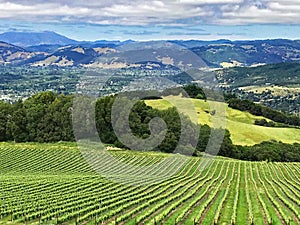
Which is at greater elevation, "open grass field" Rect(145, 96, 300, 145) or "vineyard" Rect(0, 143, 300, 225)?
"vineyard" Rect(0, 143, 300, 225)

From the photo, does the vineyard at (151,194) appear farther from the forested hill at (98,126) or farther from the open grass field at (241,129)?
the open grass field at (241,129)

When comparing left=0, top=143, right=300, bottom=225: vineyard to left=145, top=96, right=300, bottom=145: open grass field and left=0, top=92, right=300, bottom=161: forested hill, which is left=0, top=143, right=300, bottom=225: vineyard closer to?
left=0, top=92, right=300, bottom=161: forested hill

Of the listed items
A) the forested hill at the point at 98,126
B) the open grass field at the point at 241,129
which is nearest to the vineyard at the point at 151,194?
the forested hill at the point at 98,126

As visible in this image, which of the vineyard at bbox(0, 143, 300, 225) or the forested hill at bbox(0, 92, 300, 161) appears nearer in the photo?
the vineyard at bbox(0, 143, 300, 225)

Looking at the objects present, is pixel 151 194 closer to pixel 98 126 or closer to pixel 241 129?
pixel 98 126

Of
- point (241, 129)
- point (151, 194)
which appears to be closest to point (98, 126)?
point (241, 129)

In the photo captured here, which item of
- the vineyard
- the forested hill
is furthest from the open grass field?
the vineyard

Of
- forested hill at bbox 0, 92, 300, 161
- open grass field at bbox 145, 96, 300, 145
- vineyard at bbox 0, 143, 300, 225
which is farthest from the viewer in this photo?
open grass field at bbox 145, 96, 300, 145

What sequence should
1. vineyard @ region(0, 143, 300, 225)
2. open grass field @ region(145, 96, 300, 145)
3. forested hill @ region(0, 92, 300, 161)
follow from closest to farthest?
vineyard @ region(0, 143, 300, 225)
forested hill @ region(0, 92, 300, 161)
open grass field @ region(145, 96, 300, 145)
